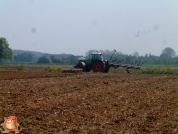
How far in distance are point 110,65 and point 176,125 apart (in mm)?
29905

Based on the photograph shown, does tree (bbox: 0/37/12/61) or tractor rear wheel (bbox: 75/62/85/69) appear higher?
tree (bbox: 0/37/12/61)

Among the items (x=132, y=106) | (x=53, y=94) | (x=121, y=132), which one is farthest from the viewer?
(x=53, y=94)

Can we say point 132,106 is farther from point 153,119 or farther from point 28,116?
point 28,116

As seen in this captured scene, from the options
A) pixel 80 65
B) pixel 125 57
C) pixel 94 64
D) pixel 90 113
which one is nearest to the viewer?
pixel 90 113

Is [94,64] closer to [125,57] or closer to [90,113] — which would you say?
[90,113]

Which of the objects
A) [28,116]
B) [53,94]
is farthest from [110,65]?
[28,116]

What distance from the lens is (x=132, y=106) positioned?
11656mm

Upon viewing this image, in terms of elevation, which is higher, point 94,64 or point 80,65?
point 94,64

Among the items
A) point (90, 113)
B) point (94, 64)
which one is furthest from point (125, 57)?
point (90, 113)

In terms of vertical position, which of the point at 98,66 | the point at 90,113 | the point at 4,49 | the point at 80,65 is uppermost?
the point at 4,49

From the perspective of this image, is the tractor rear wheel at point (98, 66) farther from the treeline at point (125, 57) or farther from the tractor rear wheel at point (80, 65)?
the treeline at point (125, 57)

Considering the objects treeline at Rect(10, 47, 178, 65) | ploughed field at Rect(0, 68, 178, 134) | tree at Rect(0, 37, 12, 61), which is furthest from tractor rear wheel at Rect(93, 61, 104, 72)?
treeline at Rect(10, 47, 178, 65)

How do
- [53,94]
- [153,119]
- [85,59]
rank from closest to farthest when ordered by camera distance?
[153,119] < [53,94] < [85,59]

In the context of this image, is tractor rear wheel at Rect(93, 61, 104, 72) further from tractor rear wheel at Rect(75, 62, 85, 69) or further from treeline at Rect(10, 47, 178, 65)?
treeline at Rect(10, 47, 178, 65)
